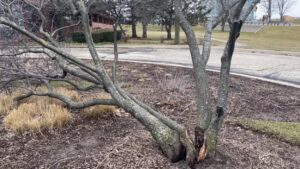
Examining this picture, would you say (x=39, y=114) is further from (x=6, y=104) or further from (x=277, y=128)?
(x=277, y=128)

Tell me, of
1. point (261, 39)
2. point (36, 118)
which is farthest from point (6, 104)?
point (261, 39)

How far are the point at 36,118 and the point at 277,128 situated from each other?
10.6 feet

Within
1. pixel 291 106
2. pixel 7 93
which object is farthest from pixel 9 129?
pixel 291 106

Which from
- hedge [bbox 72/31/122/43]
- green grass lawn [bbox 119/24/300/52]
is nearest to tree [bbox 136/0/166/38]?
green grass lawn [bbox 119/24/300/52]

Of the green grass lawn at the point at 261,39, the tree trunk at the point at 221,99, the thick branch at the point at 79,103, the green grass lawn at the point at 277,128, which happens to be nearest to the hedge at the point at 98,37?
the green grass lawn at the point at 261,39

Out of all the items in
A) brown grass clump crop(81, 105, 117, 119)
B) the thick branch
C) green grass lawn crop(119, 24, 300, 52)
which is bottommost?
brown grass clump crop(81, 105, 117, 119)

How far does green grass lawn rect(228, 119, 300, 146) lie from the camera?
4574 millimetres

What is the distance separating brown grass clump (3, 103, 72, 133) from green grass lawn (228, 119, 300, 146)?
7.83 ft

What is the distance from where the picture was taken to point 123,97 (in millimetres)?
4000

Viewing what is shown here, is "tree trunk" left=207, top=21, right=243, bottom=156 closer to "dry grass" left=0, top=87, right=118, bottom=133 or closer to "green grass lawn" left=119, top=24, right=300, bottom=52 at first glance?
"dry grass" left=0, top=87, right=118, bottom=133

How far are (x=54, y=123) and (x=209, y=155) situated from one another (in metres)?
2.17

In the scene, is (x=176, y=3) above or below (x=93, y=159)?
above

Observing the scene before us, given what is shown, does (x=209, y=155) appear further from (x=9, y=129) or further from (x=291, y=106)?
(x=291, y=106)

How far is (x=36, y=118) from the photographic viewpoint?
4.80 meters
